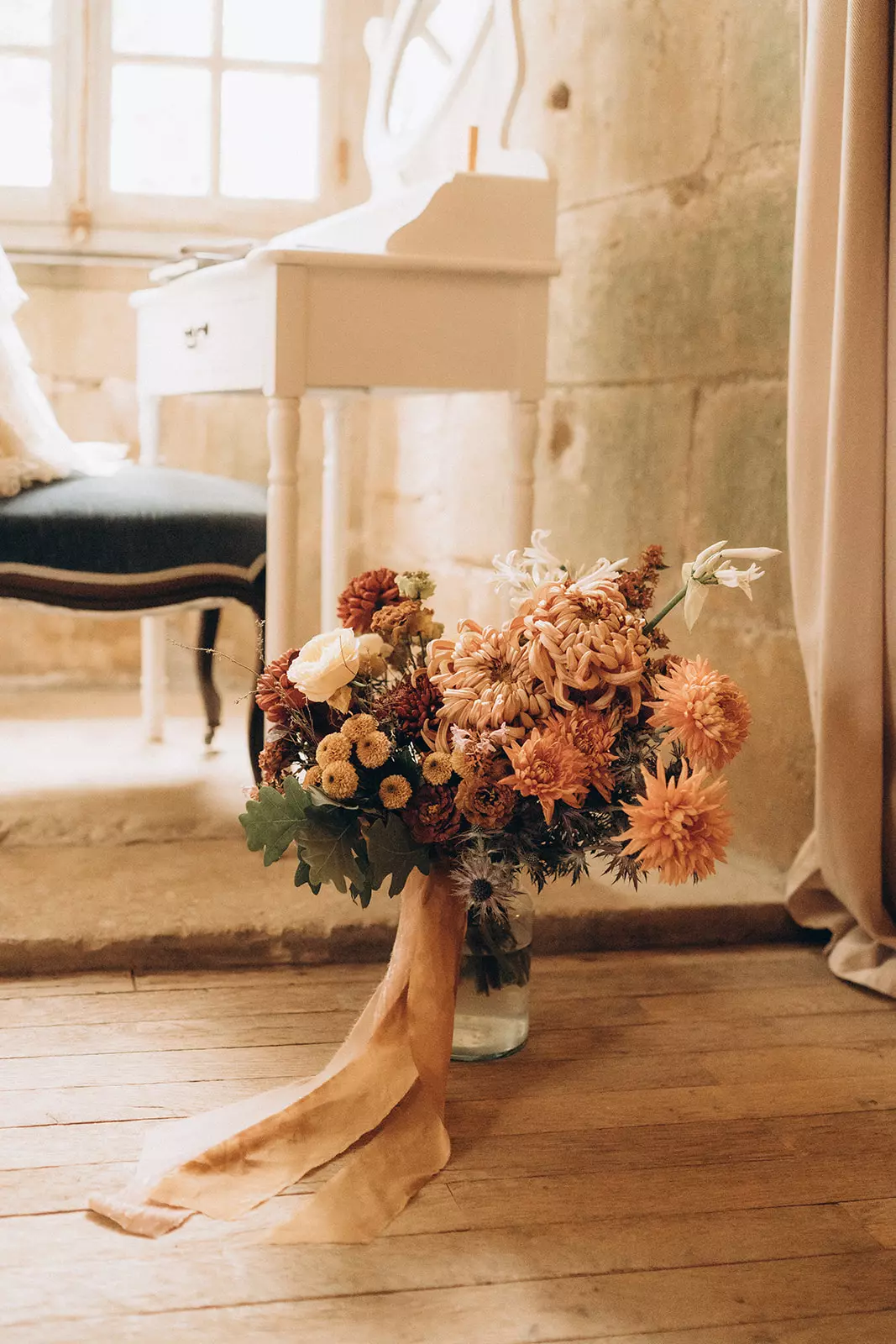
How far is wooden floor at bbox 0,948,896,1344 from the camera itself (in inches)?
45.4

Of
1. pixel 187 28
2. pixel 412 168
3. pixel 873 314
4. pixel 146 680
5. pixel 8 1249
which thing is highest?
pixel 187 28

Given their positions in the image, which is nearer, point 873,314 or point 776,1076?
point 776,1076

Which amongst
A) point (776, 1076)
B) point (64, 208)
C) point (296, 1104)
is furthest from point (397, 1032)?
point (64, 208)

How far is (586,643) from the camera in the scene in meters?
1.40

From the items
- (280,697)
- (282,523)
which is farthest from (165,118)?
(280,697)

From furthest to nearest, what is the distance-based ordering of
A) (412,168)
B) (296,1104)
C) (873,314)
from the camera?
(412,168) → (873,314) → (296,1104)

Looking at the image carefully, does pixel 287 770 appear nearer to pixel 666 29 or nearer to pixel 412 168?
pixel 666 29

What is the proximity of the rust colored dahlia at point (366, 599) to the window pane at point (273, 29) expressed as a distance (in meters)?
2.38

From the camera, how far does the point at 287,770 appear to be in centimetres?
154

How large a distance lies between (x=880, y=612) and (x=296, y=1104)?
3.09 ft

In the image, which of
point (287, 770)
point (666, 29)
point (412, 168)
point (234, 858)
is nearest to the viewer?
point (287, 770)

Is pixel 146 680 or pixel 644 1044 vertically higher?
pixel 146 680

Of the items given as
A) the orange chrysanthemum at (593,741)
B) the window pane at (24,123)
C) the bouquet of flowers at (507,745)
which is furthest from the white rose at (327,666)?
the window pane at (24,123)

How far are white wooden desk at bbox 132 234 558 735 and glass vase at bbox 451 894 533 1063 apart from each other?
64 cm
